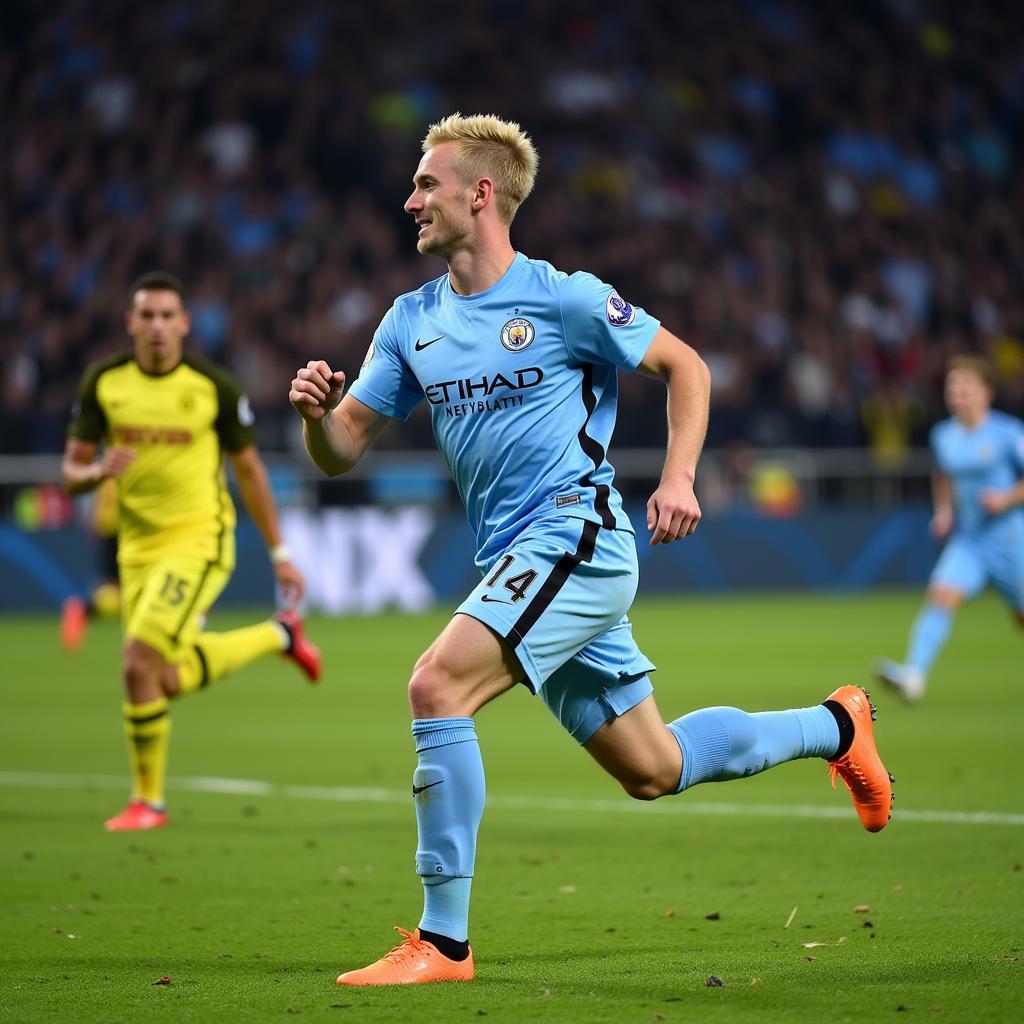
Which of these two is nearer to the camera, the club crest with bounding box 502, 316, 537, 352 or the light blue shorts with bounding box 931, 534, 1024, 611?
the club crest with bounding box 502, 316, 537, 352

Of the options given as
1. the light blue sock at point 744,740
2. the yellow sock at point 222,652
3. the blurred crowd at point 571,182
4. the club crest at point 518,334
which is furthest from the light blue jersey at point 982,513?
the blurred crowd at point 571,182

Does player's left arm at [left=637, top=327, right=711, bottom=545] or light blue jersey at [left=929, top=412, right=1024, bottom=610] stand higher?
light blue jersey at [left=929, top=412, right=1024, bottom=610]

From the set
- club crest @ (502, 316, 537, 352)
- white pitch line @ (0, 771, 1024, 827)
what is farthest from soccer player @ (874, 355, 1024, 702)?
club crest @ (502, 316, 537, 352)

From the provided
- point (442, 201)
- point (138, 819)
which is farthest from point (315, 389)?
point (138, 819)

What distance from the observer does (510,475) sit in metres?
5.53

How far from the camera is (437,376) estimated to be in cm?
559

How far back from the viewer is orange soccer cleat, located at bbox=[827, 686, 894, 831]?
618 centimetres

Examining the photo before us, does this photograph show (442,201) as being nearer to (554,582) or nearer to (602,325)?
(602,325)

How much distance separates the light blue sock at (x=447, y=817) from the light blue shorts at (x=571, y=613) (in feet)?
0.97

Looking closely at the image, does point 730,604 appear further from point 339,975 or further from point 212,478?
point 339,975

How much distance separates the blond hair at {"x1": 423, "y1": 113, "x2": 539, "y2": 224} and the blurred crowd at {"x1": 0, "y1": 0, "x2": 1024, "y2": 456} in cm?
1640

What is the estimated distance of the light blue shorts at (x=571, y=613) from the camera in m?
5.29

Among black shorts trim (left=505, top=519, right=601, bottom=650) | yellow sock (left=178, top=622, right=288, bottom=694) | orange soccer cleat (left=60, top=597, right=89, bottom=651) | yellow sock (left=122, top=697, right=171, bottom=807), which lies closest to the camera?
black shorts trim (left=505, top=519, right=601, bottom=650)

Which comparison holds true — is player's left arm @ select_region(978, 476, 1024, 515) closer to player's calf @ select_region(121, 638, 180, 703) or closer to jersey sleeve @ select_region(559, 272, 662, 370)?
player's calf @ select_region(121, 638, 180, 703)
